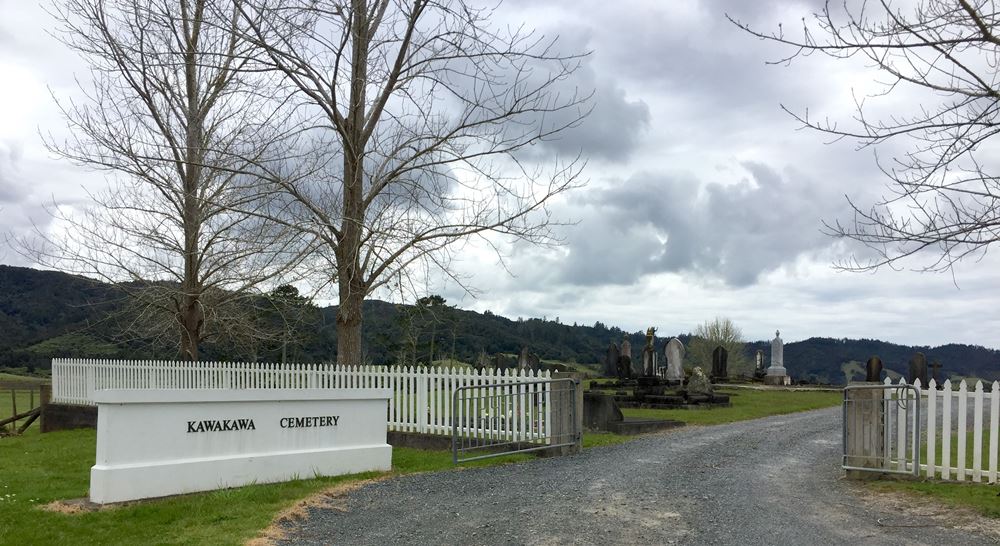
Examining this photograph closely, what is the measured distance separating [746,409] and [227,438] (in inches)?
655

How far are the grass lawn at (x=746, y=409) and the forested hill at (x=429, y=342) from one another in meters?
17.1

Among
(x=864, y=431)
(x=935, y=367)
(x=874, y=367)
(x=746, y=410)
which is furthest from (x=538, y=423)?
(x=935, y=367)

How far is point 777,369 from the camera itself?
41688 millimetres

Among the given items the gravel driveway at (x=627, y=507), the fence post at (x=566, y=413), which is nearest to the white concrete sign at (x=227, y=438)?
the gravel driveway at (x=627, y=507)

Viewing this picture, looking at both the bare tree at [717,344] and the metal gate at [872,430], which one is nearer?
the metal gate at [872,430]

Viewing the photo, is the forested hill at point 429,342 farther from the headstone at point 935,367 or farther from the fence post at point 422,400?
the fence post at point 422,400

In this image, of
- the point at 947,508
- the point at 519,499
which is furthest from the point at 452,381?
the point at 947,508

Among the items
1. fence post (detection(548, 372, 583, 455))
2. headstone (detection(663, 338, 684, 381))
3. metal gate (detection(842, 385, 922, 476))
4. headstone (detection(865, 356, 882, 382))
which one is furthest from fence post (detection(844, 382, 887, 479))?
headstone (detection(865, 356, 882, 382))

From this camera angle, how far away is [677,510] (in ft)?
26.3

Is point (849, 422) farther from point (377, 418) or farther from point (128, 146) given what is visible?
point (128, 146)

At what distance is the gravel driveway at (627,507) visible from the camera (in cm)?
702

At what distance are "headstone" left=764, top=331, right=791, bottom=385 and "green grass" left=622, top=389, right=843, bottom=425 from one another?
32.7 feet

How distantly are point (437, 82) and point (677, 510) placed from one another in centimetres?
1005

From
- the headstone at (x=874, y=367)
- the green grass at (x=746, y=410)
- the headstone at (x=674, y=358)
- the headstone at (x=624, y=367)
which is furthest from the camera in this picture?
the headstone at (x=624, y=367)
